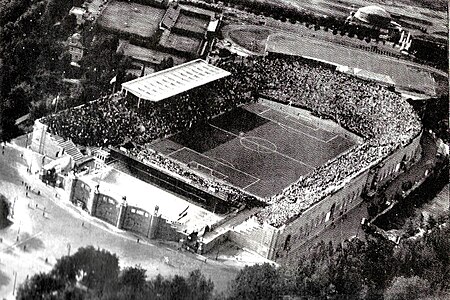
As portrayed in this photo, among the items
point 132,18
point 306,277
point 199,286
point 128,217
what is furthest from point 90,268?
point 132,18

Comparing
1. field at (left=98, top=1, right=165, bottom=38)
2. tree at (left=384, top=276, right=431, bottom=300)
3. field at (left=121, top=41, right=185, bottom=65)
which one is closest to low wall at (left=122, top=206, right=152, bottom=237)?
tree at (left=384, top=276, right=431, bottom=300)

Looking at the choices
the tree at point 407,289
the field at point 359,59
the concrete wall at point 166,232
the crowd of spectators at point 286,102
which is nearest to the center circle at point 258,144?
the crowd of spectators at point 286,102

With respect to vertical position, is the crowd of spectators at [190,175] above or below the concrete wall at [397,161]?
below

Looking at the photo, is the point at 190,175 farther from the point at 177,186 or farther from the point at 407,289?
the point at 407,289

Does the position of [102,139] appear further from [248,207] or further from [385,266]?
[385,266]

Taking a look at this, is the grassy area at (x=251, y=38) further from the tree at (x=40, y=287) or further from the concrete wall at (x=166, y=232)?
the tree at (x=40, y=287)

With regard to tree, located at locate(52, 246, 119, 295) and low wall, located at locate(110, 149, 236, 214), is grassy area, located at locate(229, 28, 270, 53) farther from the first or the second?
tree, located at locate(52, 246, 119, 295)
